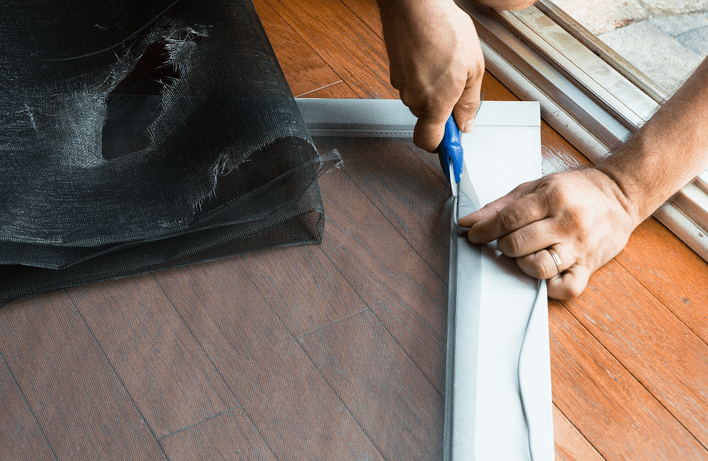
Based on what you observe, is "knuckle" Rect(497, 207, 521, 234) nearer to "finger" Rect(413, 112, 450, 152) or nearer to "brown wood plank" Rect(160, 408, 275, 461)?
"finger" Rect(413, 112, 450, 152)

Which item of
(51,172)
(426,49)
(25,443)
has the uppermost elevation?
(426,49)

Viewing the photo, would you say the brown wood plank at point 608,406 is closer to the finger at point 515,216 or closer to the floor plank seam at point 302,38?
the finger at point 515,216

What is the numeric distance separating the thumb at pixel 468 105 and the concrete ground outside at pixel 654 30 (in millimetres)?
523

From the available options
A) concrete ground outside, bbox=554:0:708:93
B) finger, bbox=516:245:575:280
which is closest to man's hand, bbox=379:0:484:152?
finger, bbox=516:245:575:280

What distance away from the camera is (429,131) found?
97 cm

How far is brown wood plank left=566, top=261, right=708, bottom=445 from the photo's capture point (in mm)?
838

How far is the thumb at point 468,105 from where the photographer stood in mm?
960

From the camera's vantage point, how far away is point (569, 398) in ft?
2.75

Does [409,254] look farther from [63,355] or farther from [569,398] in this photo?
[63,355]

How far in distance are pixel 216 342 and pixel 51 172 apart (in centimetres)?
52

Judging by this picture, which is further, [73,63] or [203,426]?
[73,63]

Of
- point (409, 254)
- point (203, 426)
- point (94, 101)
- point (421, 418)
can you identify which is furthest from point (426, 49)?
point (94, 101)

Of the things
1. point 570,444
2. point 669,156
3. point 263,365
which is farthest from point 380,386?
point 669,156

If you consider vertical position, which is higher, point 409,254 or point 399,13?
point 399,13
